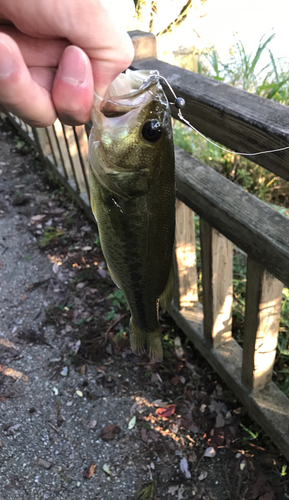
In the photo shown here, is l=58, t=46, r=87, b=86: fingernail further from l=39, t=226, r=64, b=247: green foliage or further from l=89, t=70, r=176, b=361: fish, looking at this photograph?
l=39, t=226, r=64, b=247: green foliage

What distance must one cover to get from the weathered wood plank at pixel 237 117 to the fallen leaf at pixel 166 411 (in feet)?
5.86

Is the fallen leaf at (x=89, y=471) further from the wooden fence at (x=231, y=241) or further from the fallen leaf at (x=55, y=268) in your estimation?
the fallen leaf at (x=55, y=268)

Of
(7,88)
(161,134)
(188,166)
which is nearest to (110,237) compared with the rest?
(161,134)

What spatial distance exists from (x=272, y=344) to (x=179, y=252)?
82 cm

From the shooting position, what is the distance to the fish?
1.10 meters

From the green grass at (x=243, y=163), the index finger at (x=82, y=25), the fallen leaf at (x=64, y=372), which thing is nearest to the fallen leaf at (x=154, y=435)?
the fallen leaf at (x=64, y=372)

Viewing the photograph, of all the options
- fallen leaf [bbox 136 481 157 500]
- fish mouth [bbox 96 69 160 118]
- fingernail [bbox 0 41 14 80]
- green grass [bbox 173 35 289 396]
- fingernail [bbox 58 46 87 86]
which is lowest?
fallen leaf [bbox 136 481 157 500]

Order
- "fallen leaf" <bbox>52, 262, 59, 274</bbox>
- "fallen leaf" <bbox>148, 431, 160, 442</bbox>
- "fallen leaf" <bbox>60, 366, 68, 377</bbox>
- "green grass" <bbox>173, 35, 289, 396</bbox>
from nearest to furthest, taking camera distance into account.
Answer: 1. "fallen leaf" <bbox>148, 431, 160, 442</bbox>
2. "fallen leaf" <bbox>60, 366, 68, 377</bbox>
3. "green grass" <bbox>173, 35, 289, 396</bbox>
4. "fallen leaf" <bbox>52, 262, 59, 274</bbox>

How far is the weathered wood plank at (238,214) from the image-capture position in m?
1.52

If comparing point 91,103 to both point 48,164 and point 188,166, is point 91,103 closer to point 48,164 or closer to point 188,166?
point 188,166

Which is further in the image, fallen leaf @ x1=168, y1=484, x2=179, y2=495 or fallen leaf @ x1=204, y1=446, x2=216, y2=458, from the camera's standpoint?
fallen leaf @ x1=204, y1=446, x2=216, y2=458

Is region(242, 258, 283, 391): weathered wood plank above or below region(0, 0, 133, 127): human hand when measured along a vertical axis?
below

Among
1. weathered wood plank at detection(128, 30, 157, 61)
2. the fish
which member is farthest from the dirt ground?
weathered wood plank at detection(128, 30, 157, 61)

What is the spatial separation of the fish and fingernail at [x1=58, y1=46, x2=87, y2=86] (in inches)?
5.3
